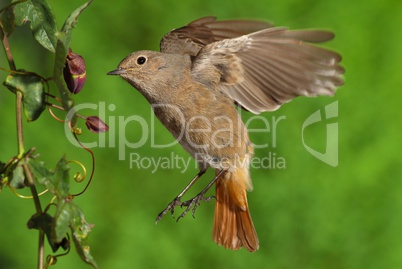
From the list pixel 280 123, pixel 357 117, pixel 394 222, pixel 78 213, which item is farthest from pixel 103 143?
pixel 78 213

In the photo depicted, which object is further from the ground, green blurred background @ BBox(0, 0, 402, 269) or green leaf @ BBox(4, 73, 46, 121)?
green leaf @ BBox(4, 73, 46, 121)

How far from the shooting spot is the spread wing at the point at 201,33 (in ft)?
7.32

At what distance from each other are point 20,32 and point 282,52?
5.60 ft

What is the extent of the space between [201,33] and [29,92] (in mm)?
1140

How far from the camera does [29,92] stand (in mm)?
1282

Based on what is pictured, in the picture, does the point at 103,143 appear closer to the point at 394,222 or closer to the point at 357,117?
the point at 357,117

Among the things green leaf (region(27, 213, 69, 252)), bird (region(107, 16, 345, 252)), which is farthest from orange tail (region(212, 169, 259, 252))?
green leaf (region(27, 213, 69, 252))

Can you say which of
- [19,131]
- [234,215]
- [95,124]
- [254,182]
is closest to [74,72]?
[95,124]

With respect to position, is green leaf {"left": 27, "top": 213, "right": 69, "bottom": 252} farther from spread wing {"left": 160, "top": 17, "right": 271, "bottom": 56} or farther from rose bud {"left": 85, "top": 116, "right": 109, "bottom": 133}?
spread wing {"left": 160, "top": 17, "right": 271, "bottom": 56}

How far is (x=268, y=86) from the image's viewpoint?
2.08 metres

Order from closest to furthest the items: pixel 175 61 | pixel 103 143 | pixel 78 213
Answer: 1. pixel 78 213
2. pixel 175 61
3. pixel 103 143

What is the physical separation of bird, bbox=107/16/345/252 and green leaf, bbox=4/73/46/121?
619 millimetres

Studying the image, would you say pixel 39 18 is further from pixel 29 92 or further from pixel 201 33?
pixel 201 33

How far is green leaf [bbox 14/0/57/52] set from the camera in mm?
1418
